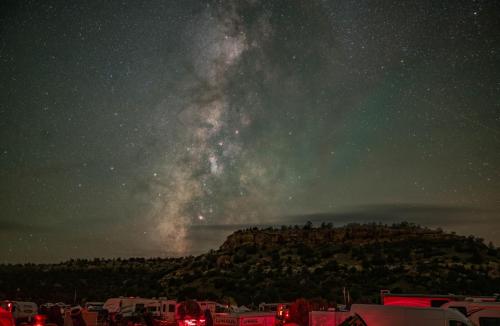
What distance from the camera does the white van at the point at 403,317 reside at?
42.3ft

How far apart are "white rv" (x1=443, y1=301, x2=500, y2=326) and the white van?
1862 millimetres

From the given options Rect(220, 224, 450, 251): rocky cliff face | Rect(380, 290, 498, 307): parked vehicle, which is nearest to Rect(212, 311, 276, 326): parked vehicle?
Rect(380, 290, 498, 307): parked vehicle

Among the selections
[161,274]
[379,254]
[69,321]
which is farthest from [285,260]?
[69,321]

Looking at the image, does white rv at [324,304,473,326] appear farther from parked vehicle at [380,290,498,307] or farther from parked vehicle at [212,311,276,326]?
parked vehicle at [212,311,276,326]

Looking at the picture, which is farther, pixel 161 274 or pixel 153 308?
pixel 161 274

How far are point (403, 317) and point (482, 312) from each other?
2.91 m

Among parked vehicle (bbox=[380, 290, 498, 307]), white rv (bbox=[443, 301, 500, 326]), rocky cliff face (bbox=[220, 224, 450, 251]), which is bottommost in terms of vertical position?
white rv (bbox=[443, 301, 500, 326])

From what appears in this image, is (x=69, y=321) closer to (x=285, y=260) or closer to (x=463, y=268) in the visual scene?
(x=463, y=268)

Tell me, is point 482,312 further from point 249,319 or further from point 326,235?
point 326,235

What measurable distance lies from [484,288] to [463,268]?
791 centimetres

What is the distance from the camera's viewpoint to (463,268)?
4181 centimetres

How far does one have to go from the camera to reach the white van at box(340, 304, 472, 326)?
42.3 ft

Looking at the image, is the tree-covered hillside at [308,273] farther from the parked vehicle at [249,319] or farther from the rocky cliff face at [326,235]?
the parked vehicle at [249,319]

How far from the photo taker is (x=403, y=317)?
13.5 m
